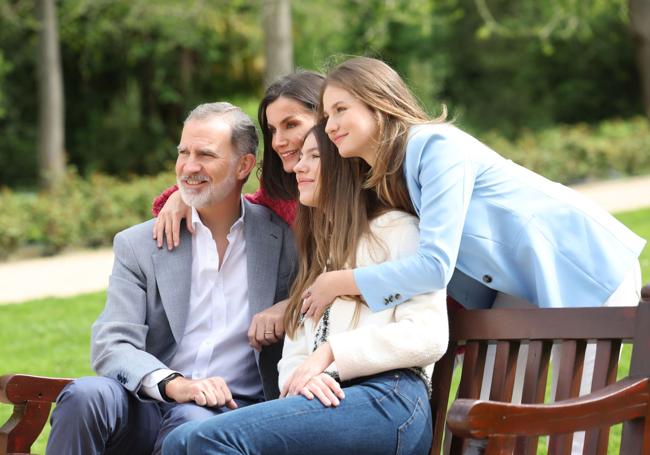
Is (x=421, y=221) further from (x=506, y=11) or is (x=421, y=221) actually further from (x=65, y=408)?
(x=506, y=11)

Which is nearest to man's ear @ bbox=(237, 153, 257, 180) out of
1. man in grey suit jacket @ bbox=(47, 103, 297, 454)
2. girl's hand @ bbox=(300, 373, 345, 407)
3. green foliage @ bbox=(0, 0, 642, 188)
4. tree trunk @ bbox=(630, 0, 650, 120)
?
man in grey suit jacket @ bbox=(47, 103, 297, 454)

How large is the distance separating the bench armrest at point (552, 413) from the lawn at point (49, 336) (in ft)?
10.3

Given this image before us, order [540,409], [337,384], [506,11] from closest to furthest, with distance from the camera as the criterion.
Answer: [540,409], [337,384], [506,11]

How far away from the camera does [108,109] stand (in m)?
26.3

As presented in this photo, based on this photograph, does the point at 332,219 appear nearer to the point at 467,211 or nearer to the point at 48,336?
the point at 467,211

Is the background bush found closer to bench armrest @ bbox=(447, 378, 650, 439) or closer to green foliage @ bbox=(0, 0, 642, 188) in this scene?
green foliage @ bbox=(0, 0, 642, 188)

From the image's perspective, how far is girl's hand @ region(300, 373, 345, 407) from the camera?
2.87 meters

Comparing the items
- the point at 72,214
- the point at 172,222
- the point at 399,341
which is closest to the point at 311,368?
the point at 399,341

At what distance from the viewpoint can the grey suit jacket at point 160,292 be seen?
3492mm

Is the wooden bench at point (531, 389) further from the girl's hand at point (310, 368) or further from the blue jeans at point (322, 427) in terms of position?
the girl's hand at point (310, 368)

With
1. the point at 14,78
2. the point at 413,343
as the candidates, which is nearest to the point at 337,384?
the point at 413,343

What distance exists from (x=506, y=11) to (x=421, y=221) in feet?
86.1

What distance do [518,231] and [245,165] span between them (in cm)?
103

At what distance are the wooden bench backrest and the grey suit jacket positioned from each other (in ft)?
2.06
